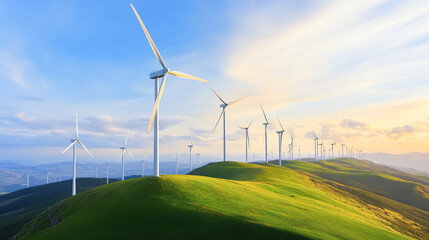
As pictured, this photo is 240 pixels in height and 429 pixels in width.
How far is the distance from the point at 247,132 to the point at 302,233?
105m

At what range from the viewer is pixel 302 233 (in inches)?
1009

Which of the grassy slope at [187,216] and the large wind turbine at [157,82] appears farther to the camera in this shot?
the large wind turbine at [157,82]

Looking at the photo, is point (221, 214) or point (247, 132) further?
point (247, 132)

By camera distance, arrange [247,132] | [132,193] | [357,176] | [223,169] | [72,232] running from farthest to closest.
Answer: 1. [357,176]
2. [247,132]
3. [223,169]
4. [132,193]
5. [72,232]

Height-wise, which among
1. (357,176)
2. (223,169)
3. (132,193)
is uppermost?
(132,193)

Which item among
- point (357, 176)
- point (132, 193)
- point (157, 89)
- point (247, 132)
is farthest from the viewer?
point (357, 176)

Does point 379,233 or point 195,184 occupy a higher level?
point 195,184

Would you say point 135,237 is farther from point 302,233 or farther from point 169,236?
point 302,233

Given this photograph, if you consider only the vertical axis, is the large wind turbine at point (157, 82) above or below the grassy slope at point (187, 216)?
above

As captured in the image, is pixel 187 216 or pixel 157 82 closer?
pixel 187 216

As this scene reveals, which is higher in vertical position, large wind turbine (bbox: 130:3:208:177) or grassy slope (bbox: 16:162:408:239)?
large wind turbine (bbox: 130:3:208:177)

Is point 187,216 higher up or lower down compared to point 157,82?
lower down

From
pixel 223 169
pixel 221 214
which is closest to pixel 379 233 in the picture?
pixel 221 214

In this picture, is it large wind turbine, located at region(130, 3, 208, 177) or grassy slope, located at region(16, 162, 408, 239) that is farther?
large wind turbine, located at region(130, 3, 208, 177)
